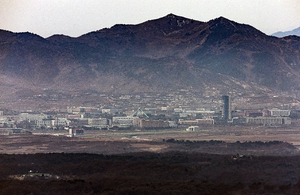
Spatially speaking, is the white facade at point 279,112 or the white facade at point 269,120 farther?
the white facade at point 279,112

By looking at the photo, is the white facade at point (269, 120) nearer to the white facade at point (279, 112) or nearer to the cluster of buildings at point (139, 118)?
the cluster of buildings at point (139, 118)

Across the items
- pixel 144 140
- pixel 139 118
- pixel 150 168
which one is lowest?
pixel 150 168

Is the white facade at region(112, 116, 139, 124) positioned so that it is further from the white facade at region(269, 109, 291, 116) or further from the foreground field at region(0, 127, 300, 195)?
the foreground field at region(0, 127, 300, 195)

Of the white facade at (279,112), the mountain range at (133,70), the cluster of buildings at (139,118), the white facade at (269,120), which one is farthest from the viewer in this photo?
the mountain range at (133,70)

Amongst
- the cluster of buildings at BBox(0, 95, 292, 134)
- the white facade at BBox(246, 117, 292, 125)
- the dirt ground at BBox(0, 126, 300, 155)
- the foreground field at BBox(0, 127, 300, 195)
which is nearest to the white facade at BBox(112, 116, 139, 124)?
the cluster of buildings at BBox(0, 95, 292, 134)

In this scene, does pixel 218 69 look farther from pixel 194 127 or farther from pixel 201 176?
pixel 201 176

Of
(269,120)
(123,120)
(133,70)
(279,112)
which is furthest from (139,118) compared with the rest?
(133,70)

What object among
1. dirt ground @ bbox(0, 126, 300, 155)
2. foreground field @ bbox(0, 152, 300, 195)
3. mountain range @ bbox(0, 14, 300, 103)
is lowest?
foreground field @ bbox(0, 152, 300, 195)

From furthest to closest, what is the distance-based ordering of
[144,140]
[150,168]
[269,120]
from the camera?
1. [269,120]
2. [144,140]
3. [150,168]

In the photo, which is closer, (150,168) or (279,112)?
(150,168)

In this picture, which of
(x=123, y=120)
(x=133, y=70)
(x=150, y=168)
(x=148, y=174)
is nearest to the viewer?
(x=148, y=174)

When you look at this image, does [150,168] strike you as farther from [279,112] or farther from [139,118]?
[279,112]

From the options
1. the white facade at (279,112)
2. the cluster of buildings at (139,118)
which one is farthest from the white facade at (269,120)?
the white facade at (279,112)
